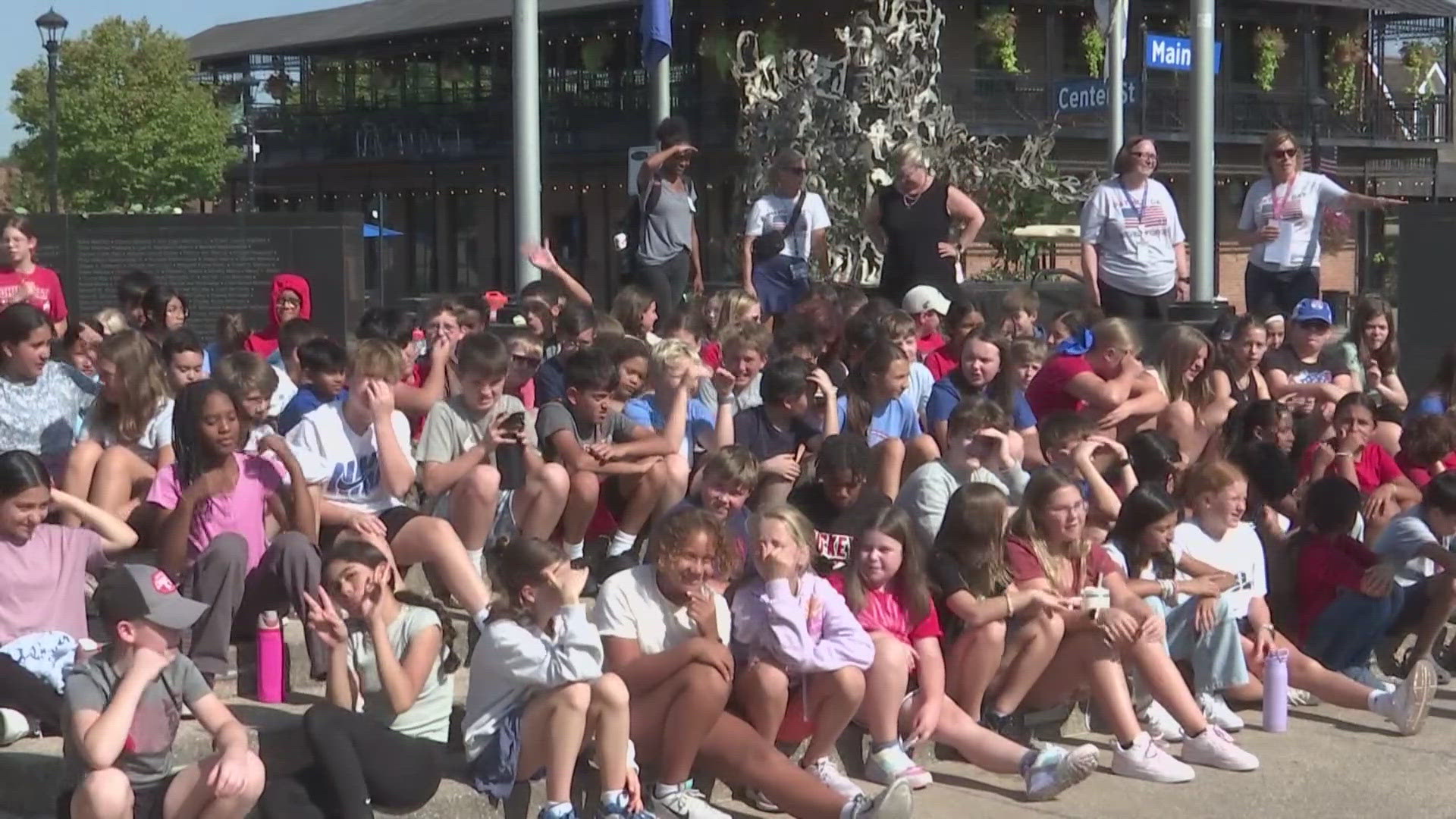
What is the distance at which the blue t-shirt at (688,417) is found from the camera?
836 centimetres

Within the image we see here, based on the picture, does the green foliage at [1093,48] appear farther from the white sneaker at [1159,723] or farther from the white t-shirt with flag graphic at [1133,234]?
the white sneaker at [1159,723]

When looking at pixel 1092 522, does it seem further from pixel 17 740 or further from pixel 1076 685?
pixel 17 740

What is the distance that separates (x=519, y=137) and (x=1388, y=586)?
22.9 feet

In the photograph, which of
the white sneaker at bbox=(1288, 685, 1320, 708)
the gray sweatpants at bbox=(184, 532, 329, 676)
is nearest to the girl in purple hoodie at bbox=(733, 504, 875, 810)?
the gray sweatpants at bbox=(184, 532, 329, 676)

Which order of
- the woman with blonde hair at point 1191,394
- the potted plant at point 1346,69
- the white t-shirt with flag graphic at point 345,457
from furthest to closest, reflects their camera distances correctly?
1. the potted plant at point 1346,69
2. the woman with blonde hair at point 1191,394
3. the white t-shirt with flag graphic at point 345,457

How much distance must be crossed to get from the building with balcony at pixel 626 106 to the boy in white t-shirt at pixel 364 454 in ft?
84.1

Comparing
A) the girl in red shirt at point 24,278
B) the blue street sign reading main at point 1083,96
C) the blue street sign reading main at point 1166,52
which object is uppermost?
the blue street sign reading main at point 1166,52

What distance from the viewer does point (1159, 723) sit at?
7.57 m

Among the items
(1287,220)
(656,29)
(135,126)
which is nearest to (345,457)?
(1287,220)

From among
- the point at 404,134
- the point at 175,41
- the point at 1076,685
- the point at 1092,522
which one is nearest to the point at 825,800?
the point at 1076,685

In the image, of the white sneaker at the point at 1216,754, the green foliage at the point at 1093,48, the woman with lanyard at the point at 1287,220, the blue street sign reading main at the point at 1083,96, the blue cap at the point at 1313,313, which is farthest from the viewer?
the green foliage at the point at 1093,48

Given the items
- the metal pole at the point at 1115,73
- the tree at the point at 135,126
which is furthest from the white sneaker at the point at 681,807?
the tree at the point at 135,126

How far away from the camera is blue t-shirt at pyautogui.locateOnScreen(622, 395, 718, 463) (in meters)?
8.36

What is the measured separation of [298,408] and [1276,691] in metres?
4.02
